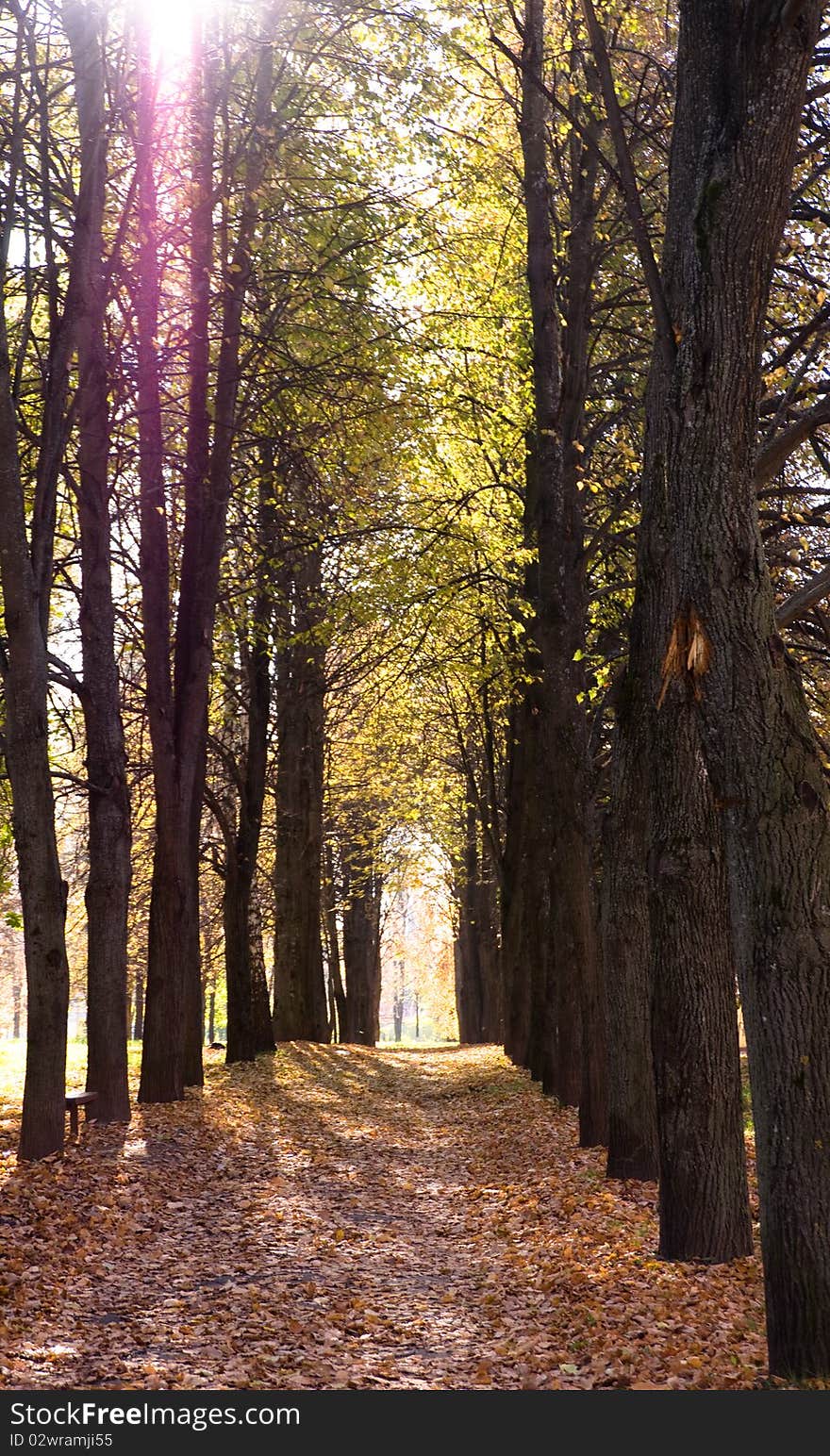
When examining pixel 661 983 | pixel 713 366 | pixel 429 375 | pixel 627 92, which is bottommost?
pixel 661 983

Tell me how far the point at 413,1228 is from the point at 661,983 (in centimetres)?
364

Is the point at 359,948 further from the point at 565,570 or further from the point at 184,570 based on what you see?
the point at 565,570

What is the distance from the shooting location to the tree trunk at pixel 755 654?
5.44 metres

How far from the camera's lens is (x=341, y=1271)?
27.5 feet

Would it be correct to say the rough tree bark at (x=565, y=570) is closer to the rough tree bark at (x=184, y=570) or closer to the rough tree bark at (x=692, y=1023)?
the rough tree bark at (x=184, y=570)

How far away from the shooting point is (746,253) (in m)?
5.71

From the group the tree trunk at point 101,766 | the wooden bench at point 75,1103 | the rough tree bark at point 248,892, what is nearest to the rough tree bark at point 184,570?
the tree trunk at point 101,766

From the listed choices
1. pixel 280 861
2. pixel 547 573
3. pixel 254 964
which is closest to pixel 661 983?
pixel 547 573

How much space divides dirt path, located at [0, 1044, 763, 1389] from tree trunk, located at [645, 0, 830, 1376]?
0.97 meters

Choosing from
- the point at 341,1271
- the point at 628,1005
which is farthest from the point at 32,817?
the point at 628,1005

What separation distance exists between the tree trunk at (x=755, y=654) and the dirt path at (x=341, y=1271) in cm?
97

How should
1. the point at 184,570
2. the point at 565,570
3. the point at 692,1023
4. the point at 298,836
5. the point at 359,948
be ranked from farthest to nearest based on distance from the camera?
the point at 359,948, the point at 298,836, the point at 184,570, the point at 565,570, the point at 692,1023

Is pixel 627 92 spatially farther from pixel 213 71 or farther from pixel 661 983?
pixel 661 983

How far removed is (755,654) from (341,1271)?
17.1 feet
